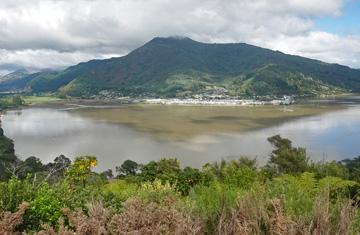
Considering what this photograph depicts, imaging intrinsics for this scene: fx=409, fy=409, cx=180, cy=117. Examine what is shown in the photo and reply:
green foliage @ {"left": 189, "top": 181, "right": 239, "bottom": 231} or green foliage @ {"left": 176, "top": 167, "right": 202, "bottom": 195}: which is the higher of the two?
green foliage @ {"left": 189, "top": 181, "right": 239, "bottom": 231}

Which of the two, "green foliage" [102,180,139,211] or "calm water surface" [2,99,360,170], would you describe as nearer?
"green foliage" [102,180,139,211]

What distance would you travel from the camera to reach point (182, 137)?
57.1m

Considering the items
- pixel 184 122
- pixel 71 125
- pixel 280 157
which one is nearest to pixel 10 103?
pixel 71 125

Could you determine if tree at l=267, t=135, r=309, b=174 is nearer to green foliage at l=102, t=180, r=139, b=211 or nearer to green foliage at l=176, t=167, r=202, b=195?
green foliage at l=176, t=167, r=202, b=195

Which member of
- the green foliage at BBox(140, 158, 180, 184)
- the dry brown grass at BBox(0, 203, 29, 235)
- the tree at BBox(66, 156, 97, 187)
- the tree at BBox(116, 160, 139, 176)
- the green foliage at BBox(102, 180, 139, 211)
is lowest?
the tree at BBox(116, 160, 139, 176)

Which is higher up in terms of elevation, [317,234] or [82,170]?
[317,234]

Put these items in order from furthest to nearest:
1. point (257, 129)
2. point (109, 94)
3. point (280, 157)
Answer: point (109, 94)
point (257, 129)
point (280, 157)

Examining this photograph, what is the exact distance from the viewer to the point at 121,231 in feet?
15.9

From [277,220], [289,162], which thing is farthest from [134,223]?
[289,162]

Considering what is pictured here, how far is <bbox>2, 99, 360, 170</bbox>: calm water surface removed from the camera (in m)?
46.7

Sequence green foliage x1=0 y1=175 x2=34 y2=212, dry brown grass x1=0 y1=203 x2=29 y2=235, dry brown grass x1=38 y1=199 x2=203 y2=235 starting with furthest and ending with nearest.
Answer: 1. green foliage x1=0 y1=175 x2=34 y2=212
2. dry brown grass x1=0 y1=203 x2=29 y2=235
3. dry brown grass x1=38 y1=199 x2=203 y2=235

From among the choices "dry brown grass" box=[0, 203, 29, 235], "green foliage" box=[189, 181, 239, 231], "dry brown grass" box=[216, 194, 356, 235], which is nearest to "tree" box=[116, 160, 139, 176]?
"green foliage" box=[189, 181, 239, 231]

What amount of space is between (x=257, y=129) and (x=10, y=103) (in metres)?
92.5

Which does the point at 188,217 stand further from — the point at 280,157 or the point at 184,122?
the point at 184,122
